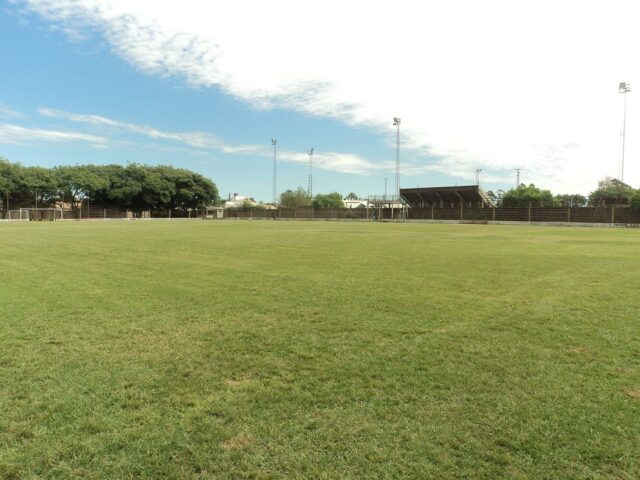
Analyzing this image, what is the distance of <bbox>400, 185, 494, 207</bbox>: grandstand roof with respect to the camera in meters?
76.1

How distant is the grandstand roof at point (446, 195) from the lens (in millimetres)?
76125

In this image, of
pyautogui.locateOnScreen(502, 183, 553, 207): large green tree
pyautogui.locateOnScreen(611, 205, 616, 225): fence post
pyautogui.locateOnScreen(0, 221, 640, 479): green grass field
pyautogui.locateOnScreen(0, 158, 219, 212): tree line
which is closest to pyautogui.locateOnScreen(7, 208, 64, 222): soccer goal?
pyautogui.locateOnScreen(0, 158, 219, 212): tree line

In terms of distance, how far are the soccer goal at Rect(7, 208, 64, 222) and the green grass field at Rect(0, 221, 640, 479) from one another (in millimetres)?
76790

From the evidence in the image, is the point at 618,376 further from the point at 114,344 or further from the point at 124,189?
the point at 124,189

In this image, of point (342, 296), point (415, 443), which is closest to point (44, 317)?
point (342, 296)

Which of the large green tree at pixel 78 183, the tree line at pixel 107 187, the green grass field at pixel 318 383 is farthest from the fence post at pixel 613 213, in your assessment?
the large green tree at pixel 78 183

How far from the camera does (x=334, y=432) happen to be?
10.5 ft

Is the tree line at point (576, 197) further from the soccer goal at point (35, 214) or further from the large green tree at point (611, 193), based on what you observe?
the soccer goal at point (35, 214)

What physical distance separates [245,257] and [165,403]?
36.1ft

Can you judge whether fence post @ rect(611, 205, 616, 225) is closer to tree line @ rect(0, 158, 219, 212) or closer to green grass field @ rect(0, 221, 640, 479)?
green grass field @ rect(0, 221, 640, 479)

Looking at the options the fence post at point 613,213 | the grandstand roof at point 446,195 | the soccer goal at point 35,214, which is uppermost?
the grandstand roof at point 446,195

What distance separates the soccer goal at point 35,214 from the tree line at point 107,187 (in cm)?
339

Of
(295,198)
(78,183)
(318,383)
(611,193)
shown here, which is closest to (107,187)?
(78,183)

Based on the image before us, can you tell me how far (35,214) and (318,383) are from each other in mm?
85101
